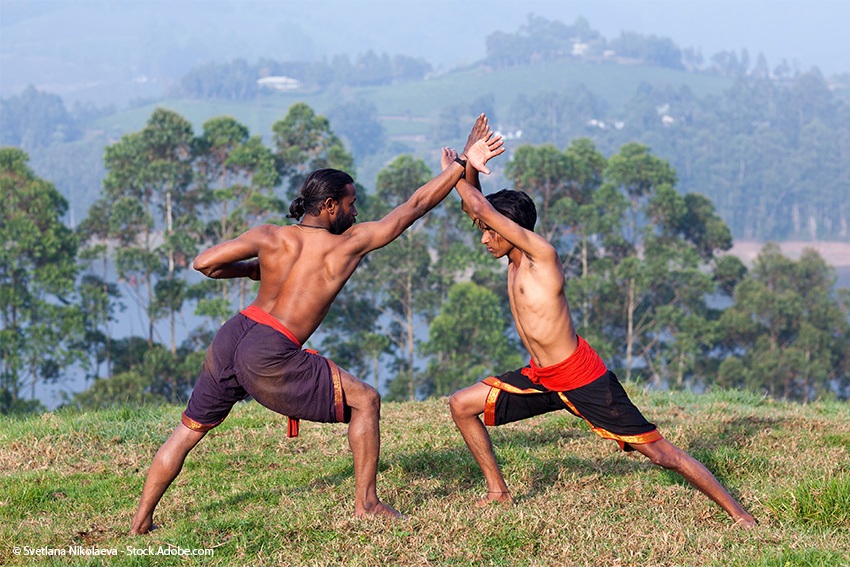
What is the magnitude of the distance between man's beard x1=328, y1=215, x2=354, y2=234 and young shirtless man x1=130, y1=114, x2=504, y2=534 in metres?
0.01

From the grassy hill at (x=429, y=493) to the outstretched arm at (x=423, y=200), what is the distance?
1.62m

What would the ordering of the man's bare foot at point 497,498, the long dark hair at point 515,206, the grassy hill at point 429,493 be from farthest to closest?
the man's bare foot at point 497,498 < the long dark hair at point 515,206 < the grassy hill at point 429,493

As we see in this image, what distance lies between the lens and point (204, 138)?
139 ft

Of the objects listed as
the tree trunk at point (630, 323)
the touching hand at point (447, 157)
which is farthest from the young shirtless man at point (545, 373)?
the tree trunk at point (630, 323)

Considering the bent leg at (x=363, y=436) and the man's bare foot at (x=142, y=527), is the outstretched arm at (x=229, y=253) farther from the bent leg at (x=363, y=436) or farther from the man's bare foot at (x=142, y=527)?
the man's bare foot at (x=142, y=527)

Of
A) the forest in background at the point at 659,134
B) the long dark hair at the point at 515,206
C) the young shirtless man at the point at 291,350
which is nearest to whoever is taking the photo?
the young shirtless man at the point at 291,350

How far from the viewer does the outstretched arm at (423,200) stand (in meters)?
5.97

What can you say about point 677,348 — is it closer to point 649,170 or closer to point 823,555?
point 649,170

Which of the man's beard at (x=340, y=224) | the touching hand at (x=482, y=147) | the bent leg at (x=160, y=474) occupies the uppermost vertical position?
the touching hand at (x=482, y=147)

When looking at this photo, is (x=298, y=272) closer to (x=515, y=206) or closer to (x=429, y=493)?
(x=515, y=206)

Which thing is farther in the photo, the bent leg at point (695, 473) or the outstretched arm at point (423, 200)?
the outstretched arm at point (423, 200)

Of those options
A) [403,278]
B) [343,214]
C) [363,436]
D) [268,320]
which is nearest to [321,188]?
[343,214]

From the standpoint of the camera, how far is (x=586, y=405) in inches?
234

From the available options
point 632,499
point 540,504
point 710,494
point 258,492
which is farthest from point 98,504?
point 710,494
